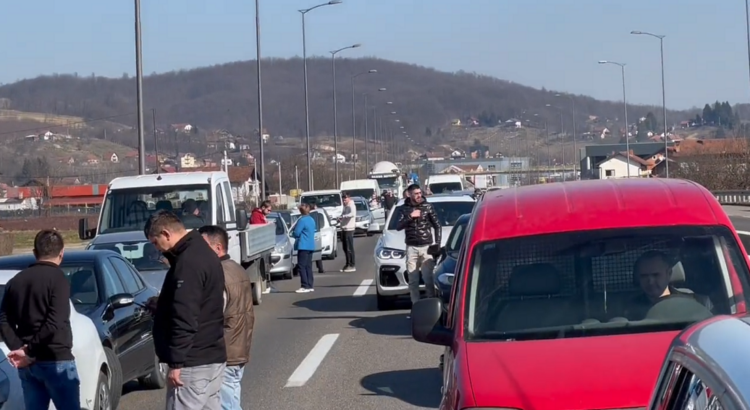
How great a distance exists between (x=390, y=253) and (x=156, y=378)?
6.62 meters

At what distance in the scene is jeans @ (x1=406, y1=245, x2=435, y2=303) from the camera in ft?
50.1

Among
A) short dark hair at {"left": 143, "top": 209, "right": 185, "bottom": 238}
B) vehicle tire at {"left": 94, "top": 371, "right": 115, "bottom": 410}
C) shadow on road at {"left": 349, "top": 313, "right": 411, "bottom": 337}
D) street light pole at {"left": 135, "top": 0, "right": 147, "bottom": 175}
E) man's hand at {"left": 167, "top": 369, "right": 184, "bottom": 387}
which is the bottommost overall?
shadow on road at {"left": 349, "top": 313, "right": 411, "bottom": 337}

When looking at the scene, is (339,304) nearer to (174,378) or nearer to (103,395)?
(103,395)

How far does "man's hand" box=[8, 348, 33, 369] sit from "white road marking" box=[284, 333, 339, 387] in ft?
13.1

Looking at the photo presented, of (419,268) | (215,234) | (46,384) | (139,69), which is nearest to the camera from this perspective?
(46,384)

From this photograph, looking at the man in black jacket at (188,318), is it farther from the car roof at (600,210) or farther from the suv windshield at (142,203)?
the suv windshield at (142,203)

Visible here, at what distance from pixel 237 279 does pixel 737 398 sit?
5826 millimetres

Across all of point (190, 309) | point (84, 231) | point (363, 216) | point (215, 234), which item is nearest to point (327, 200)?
point (363, 216)

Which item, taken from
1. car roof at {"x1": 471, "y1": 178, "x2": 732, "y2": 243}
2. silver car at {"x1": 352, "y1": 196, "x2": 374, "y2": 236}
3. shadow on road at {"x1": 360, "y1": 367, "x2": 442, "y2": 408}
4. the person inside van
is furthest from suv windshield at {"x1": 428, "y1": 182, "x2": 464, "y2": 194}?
the person inside van

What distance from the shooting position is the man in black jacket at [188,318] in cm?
645

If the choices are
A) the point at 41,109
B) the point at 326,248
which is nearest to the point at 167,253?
the point at 326,248

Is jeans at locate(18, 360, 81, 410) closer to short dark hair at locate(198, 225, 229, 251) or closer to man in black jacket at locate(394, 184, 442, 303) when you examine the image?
short dark hair at locate(198, 225, 229, 251)

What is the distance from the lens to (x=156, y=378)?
1127 cm

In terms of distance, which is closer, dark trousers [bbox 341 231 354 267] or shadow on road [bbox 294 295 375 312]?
shadow on road [bbox 294 295 375 312]
